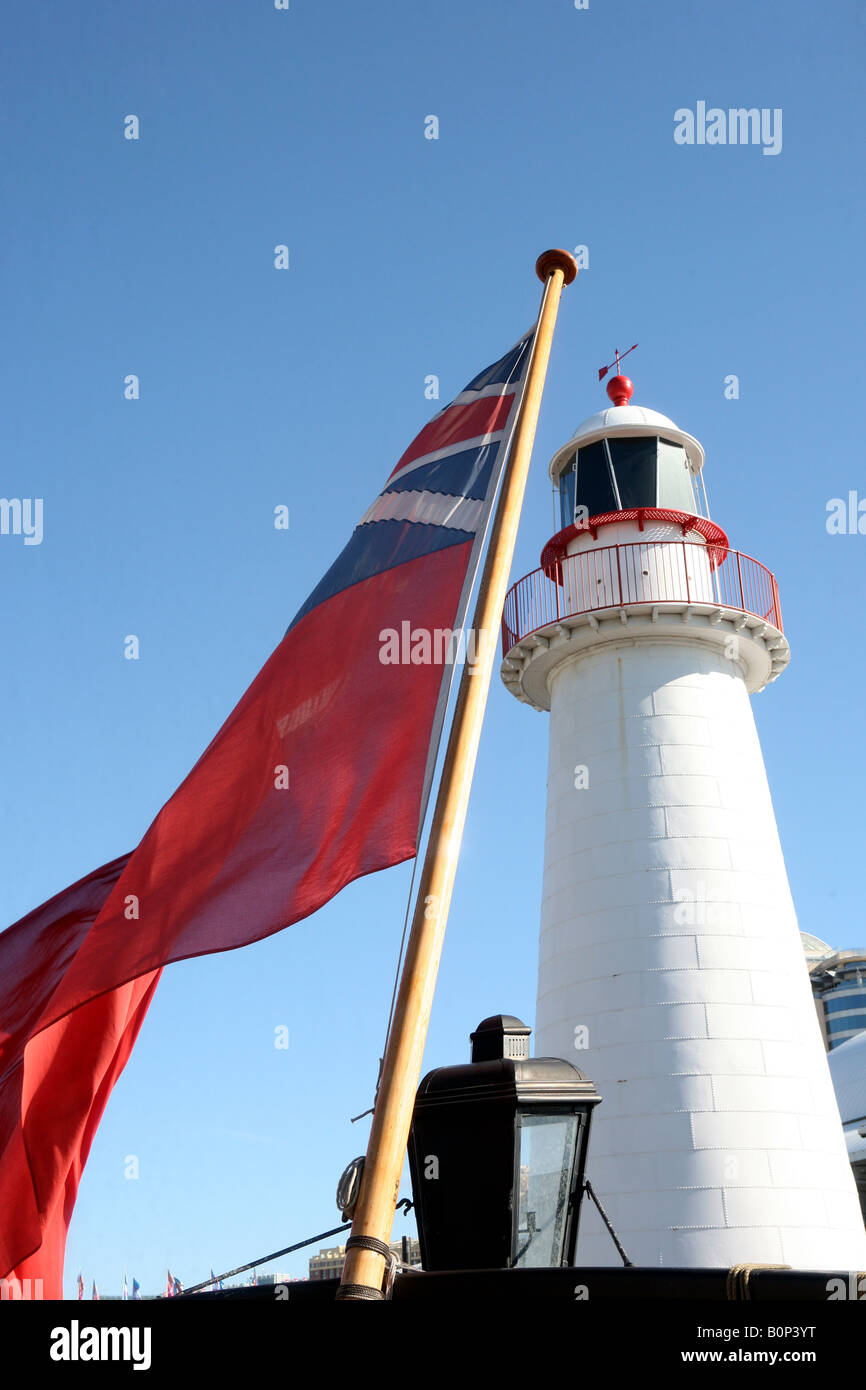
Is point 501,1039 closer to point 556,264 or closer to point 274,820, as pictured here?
point 274,820

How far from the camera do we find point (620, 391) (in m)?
18.1

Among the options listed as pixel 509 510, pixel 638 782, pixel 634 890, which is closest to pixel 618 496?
pixel 638 782

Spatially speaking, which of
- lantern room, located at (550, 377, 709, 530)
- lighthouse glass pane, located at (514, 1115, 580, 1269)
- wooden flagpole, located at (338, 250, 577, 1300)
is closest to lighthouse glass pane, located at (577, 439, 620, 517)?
lantern room, located at (550, 377, 709, 530)

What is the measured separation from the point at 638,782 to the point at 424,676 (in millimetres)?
9490

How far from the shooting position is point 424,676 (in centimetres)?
594

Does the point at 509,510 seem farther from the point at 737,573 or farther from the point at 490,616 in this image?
the point at 737,573

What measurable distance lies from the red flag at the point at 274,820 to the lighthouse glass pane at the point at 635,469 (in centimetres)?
954

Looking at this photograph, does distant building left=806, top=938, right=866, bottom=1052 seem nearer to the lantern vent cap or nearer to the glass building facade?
the glass building facade

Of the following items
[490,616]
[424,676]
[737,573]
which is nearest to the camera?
[490,616]

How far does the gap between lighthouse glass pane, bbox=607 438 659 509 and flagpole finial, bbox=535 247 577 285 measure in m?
9.87

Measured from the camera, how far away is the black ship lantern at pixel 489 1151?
6.20 metres

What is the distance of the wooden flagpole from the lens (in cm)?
422

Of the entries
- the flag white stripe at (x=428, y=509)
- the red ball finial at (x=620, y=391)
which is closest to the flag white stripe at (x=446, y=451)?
the flag white stripe at (x=428, y=509)

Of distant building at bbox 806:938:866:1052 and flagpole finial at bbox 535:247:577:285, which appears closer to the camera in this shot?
flagpole finial at bbox 535:247:577:285
